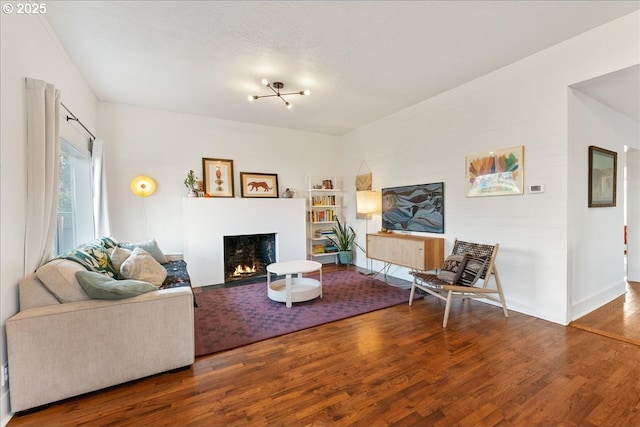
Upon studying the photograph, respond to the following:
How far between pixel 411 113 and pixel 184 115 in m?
3.87

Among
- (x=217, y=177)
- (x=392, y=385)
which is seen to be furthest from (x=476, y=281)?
(x=217, y=177)

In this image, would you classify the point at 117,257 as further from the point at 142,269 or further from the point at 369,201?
the point at 369,201

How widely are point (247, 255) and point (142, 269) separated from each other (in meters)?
2.40

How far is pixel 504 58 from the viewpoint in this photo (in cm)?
302

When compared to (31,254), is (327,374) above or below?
below

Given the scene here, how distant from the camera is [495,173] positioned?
3.32 m

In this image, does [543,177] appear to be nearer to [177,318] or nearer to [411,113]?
[411,113]

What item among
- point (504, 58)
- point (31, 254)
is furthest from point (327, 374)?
point (504, 58)

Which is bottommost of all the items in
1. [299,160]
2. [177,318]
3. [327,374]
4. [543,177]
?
[327,374]

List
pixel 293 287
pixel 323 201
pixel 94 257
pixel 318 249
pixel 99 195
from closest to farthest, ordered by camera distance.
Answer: pixel 94 257 < pixel 99 195 < pixel 293 287 < pixel 318 249 < pixel 323 201

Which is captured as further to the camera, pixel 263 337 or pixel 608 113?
pixel 608 113

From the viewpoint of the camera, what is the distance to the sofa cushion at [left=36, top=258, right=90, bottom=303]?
186cm

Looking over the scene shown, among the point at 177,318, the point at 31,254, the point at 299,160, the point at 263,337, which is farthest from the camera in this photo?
the point at 299,160

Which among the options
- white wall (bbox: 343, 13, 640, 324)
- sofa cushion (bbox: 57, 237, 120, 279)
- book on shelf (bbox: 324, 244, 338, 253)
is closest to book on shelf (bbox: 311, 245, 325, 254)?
book on shelf (bbox: 324, 244, 338, 253)
